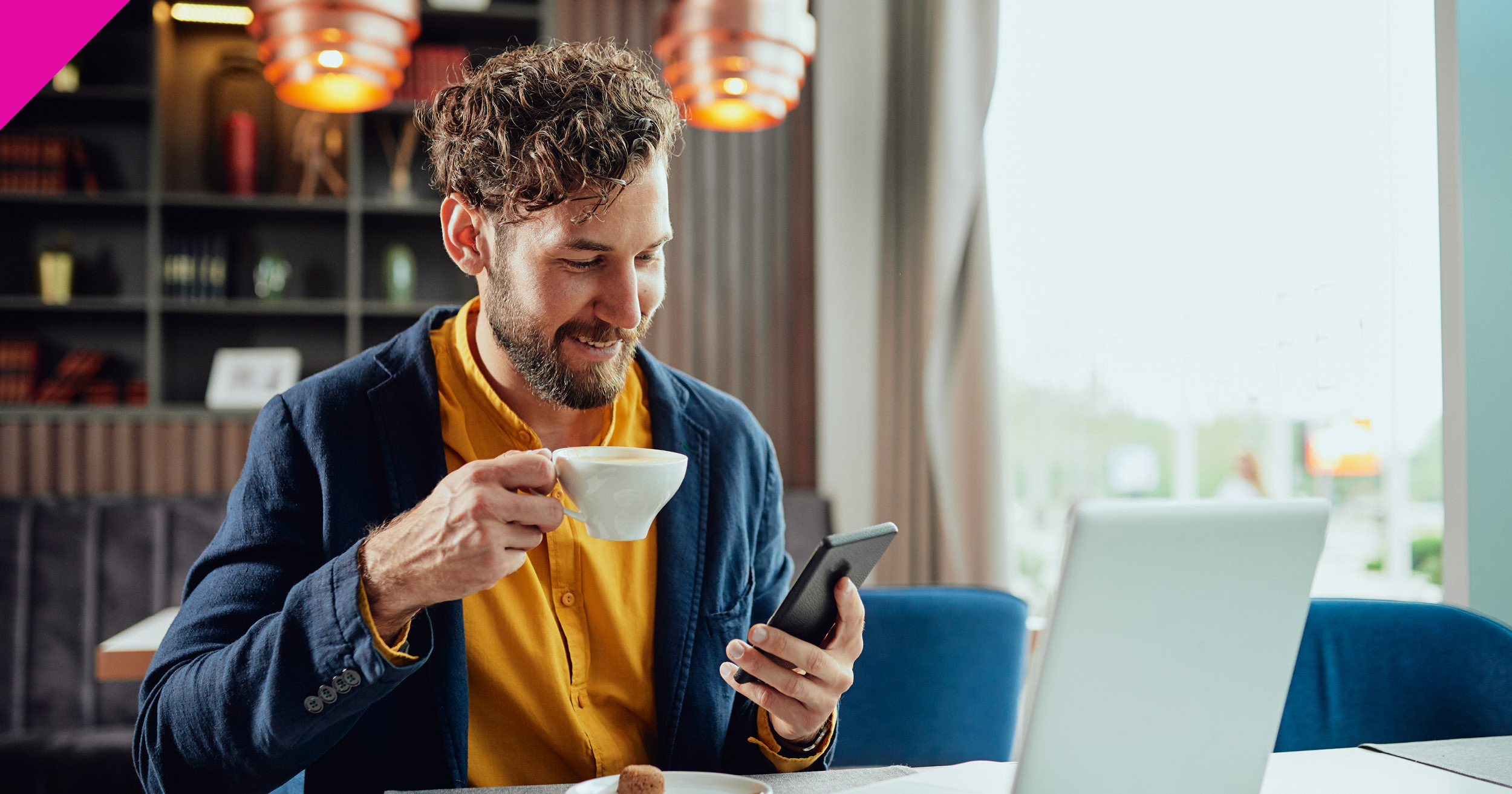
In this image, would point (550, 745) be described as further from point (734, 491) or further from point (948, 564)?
point (948, 564)

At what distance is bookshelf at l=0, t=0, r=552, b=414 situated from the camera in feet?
11.1

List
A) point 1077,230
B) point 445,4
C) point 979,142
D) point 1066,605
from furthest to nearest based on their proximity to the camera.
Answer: point 445,4 < point 1077,230 < point 979,142 < point 1066,605

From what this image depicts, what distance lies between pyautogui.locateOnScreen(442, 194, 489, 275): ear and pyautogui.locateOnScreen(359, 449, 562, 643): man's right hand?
46 centimetres

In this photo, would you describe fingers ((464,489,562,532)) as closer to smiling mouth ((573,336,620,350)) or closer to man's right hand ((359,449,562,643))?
man's right hand ((359,449,562,643))

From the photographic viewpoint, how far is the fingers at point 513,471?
0.82 meters

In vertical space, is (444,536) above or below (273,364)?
below

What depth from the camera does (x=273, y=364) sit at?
3514 mm

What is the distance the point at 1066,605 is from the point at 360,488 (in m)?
0.79

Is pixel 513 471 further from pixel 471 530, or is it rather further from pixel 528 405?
pixel 528 405

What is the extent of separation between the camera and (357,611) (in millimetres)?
873

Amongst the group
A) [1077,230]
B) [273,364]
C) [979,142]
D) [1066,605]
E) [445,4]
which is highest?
A: [445,4]

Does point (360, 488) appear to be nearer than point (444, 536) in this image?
No

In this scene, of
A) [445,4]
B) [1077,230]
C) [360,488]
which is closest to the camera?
[360,488]

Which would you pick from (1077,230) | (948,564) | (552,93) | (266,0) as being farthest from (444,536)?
(1077,230)
